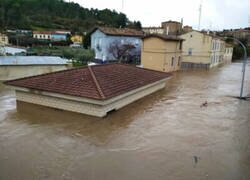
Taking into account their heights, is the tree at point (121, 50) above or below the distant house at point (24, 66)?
above

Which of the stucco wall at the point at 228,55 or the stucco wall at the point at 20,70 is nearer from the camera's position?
the stucco wall at the point at 20,70

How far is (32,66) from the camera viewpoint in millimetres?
22172

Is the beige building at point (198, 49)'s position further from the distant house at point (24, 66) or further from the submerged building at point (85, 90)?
the submerged building at point (85, 90)

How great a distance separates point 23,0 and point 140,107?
308 ft

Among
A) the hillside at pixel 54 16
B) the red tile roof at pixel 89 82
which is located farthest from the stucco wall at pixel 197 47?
the hillside at pixel 54 16

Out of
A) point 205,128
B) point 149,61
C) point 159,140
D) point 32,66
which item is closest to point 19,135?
point 159,140

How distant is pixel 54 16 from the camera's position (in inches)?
3696

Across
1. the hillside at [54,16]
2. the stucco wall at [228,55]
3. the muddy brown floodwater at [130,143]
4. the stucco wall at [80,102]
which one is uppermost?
the hillside at [54,16]

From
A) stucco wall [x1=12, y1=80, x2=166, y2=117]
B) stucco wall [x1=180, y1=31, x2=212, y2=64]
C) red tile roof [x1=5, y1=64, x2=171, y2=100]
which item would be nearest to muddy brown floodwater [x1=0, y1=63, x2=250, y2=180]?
stucco wall [x1=12, y1=80, x2=166, y2=117]

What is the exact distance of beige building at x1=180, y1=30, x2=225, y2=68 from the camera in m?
34.2

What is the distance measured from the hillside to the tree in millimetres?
38997

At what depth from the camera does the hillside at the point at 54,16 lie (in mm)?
72250

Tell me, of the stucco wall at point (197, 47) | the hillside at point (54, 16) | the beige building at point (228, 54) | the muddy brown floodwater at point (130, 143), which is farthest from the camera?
the hillside at point (54, 16)

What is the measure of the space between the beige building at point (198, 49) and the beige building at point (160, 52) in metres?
4.15
